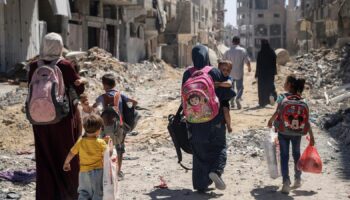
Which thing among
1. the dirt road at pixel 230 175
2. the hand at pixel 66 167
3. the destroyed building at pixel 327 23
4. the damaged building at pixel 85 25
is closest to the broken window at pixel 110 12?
the damaged building at pixel 85 25

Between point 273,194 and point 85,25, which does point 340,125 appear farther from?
point 85,25

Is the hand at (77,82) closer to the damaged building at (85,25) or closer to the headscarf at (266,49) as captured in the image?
the headscarf at (266,49)

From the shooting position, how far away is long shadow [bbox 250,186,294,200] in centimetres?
514

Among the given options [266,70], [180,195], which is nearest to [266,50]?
[266,70]

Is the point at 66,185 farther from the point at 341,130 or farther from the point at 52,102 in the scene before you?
the point at 341,130

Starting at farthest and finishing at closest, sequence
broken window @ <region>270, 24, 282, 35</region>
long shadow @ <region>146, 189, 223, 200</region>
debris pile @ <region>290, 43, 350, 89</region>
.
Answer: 1. broken window @ <region>270, 24, 282, 35</region>
2. debris pile @ <region>290, 43, 350, 89</region>
3. long shadow @ <region>146, 189, 223, 200</region>

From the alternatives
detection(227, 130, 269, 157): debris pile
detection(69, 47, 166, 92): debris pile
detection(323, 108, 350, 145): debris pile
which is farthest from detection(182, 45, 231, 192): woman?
detection(69, 47, 166, 92): debris pile

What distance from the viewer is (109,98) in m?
5.30

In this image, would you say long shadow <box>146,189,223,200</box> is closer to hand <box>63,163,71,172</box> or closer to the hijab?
hand <box>63,163,71,172</box>

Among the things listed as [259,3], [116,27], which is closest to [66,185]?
[116,27]

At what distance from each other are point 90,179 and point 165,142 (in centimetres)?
427

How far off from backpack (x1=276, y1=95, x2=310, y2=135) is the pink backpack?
0.68m

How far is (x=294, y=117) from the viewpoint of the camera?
202 inches

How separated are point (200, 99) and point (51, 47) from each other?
153cm
